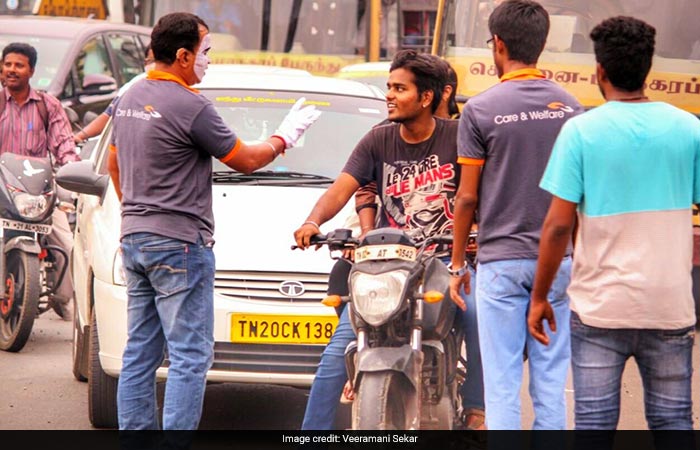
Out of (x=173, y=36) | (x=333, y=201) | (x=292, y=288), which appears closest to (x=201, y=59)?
(x=173, y=36)

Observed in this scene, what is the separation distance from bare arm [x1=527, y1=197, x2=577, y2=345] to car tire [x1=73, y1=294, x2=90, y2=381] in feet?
11.5

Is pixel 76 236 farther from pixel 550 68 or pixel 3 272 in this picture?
pixel 550 68

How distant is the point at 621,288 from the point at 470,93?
7753 mm

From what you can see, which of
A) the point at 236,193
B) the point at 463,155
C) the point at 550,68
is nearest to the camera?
the point at 463,155

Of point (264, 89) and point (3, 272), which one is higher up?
point (264, 89)

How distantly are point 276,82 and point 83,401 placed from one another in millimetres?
2126

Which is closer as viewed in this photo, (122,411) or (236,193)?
(122,411)

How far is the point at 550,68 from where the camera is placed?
1159 centimetres

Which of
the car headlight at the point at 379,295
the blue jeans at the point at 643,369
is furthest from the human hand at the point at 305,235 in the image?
the blue jeans at the point at 643,369

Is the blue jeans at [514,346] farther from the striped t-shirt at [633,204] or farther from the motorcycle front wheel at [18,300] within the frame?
the motorcycle front wheel at [18,300]

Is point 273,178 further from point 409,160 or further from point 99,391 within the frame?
point 409,160

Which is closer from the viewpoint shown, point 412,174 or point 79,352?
point 412,174

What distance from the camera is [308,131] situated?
790cm

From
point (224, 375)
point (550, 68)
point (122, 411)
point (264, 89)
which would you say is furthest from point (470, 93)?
point (122, 411)
